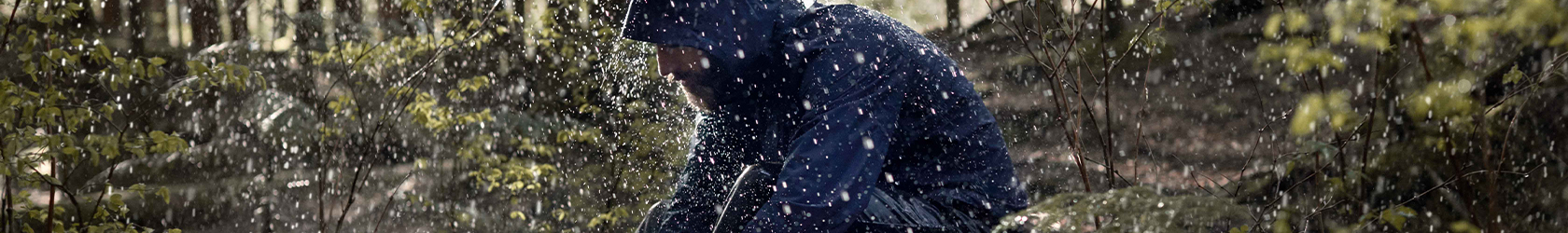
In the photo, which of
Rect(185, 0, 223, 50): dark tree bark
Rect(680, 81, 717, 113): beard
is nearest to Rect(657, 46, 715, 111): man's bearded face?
Rect(680, 81, 717, 113): beard

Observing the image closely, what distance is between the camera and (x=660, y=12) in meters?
1.79

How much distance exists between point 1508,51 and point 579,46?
12.0 feet

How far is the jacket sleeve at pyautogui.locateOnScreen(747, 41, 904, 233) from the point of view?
157cm

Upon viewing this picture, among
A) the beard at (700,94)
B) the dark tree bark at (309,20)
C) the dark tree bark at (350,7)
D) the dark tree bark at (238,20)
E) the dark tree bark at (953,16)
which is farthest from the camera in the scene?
the dark tree bark at (238,20)

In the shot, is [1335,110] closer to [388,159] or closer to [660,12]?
[660,12]

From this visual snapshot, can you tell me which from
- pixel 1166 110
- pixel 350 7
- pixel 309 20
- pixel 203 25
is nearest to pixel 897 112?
pixel 309 20

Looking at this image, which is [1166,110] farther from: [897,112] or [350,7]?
[897,112]

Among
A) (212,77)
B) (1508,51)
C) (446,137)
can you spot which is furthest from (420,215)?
(1508,51)

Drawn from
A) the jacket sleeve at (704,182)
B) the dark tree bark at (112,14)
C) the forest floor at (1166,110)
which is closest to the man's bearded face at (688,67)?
the jacket sleeve at (704,182)

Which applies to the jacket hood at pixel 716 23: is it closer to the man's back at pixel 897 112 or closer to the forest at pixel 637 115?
the man's back at pixel 897 112

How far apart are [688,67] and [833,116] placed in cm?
37

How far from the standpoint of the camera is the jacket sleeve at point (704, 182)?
1.99 m

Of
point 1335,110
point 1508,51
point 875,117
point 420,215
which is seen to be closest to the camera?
point 875,117

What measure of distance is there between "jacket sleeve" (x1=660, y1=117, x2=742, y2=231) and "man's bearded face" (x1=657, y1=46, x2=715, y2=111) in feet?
0.51
